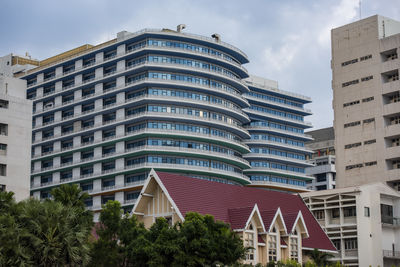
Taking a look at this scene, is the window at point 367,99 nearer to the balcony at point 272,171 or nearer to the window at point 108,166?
the balcony at point 272,171

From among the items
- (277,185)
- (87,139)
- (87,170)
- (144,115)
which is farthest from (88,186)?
(277,185)

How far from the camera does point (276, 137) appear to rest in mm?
166625

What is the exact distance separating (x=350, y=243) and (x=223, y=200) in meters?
28.7

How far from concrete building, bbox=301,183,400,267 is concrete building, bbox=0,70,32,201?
135 ft

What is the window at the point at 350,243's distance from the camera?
88.3 m

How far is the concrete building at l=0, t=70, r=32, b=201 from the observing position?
9556 centimetres

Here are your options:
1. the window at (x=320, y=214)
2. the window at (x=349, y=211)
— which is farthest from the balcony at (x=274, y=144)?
the window at (x=349, y=211)

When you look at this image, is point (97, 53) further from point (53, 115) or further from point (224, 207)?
point (224, 207)

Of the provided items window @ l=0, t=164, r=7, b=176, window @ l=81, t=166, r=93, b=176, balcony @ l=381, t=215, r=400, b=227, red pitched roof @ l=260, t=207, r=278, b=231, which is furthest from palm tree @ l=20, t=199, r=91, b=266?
window @ l=81, t=166, r=93, b=176

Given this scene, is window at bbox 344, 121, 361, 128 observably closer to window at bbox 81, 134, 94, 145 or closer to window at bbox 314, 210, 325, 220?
window at bbox 314, 210, 325, 220

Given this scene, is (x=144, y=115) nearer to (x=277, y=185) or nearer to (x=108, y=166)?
(x=108, y=166)

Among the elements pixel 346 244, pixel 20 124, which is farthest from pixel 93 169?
pixel 346 244

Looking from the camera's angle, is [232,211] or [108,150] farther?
[108,150]

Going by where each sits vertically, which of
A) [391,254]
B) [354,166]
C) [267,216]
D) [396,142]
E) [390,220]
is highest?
[396,142]
